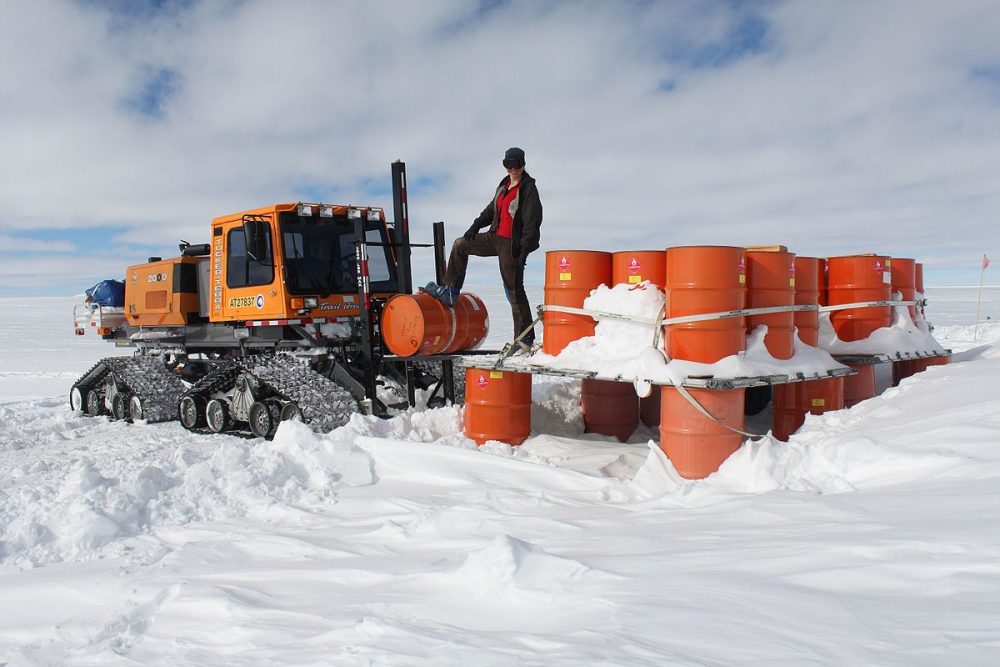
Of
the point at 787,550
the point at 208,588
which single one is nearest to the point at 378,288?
the point at 208,588

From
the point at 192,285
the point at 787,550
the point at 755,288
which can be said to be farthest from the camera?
the point at 192,285

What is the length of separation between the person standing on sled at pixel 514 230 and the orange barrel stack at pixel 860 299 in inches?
118

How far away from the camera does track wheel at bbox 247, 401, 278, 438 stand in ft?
29.0

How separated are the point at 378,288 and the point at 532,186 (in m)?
2.95

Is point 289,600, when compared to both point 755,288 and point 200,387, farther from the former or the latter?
point 200,387

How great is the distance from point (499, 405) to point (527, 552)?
359cm

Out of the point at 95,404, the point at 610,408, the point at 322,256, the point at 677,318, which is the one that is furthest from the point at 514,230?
the point at 95,404

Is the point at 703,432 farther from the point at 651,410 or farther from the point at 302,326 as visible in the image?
the point at 302,326

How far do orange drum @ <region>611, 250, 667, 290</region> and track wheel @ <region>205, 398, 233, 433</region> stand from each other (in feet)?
18.4

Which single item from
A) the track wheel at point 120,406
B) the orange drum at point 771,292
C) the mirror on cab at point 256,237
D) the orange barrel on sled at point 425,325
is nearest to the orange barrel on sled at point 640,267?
the orange drum at point 771,292

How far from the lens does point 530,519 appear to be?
4.40 meters

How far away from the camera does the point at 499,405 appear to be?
6910mm

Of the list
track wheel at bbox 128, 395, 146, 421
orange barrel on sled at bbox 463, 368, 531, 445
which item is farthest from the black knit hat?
track wheel at bbox 128, 395, 146, 421

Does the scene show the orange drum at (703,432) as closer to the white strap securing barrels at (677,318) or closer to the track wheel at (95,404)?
the white strap securing barrels at (677,318)
